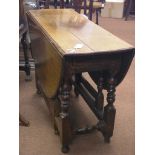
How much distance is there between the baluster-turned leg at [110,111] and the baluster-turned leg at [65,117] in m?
0.30

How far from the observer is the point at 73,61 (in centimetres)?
162

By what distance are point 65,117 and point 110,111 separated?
0.35 m

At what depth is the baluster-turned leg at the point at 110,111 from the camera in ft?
6.08

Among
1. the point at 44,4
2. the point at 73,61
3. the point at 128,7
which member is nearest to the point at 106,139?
the point at 73,61

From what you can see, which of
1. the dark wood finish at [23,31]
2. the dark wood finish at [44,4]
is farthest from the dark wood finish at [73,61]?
the dark wood finish at [44,4]

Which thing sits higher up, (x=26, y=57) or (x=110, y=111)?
(x=26, y=57)

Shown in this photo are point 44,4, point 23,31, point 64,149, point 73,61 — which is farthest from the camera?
point 44,4

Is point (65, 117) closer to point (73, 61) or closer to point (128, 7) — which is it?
point (73, 61)

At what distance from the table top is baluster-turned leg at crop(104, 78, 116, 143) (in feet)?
0.90

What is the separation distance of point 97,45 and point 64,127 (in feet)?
2.03

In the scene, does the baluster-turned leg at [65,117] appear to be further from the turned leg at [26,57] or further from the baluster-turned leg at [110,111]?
the turned leg at [26,57]

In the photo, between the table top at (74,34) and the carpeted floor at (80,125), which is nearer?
the table top at (74,34)

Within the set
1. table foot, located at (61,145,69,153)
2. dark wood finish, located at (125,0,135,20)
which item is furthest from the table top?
dark wood finish, located at (125,0,135,20)
